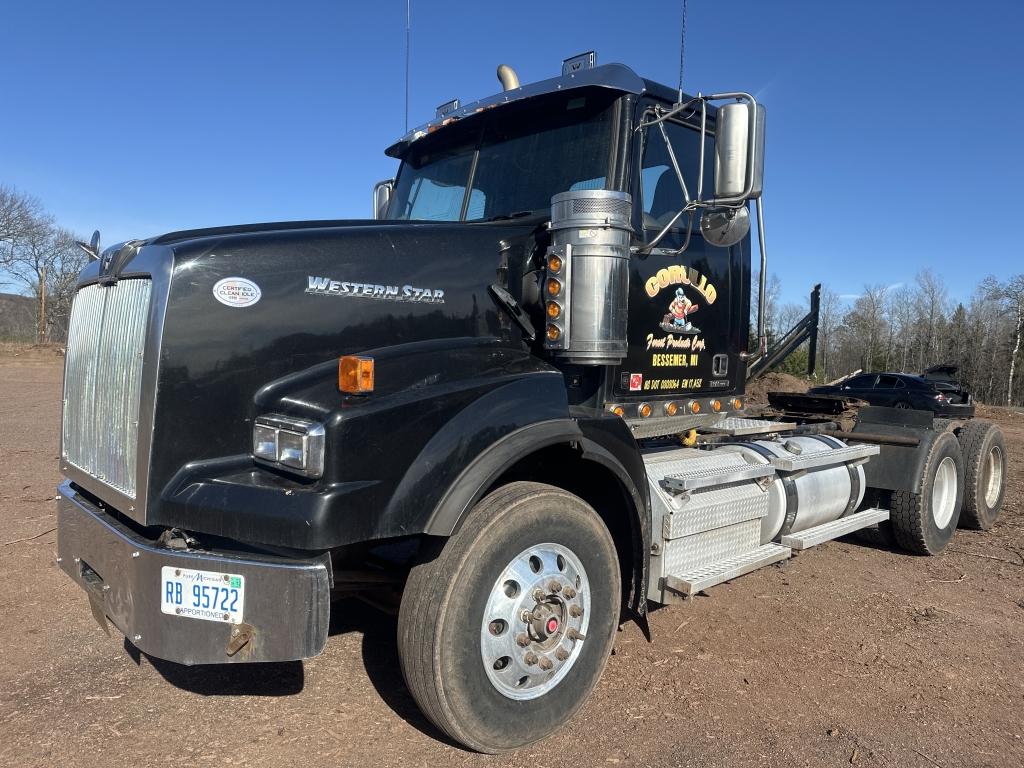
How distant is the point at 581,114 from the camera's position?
3.90 m

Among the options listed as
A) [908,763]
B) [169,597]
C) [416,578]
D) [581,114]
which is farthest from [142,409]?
[908,763]

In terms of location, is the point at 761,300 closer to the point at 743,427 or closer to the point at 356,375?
the point at 743,427

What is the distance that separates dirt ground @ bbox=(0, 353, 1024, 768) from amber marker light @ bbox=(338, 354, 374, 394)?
147 cm

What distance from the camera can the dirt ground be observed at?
2939mm

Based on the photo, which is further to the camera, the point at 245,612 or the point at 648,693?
the point at 648,693

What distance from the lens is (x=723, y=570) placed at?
13.1 feet

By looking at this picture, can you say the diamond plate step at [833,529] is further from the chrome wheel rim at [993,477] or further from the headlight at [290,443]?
the headlight at [290,443]

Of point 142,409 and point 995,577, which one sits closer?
point 142,409

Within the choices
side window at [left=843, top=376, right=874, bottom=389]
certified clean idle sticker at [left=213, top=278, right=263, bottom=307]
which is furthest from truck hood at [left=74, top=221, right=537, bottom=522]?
side window at [left=843, top=376, right=874, bottom=389]

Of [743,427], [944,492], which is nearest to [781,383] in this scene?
[944,492]

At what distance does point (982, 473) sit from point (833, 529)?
9.47 feet

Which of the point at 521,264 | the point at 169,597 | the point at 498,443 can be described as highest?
the point at 521,264

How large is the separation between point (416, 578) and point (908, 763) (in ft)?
7.07

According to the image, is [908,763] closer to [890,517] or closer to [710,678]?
[710,678]
